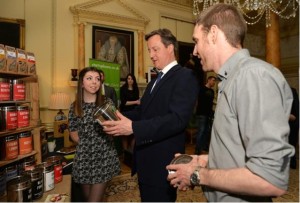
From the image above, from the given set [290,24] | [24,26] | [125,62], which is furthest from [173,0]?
[24,26]

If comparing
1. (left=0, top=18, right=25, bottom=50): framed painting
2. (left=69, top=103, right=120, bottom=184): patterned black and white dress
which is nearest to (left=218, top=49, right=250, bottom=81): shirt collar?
(left=69, top=103, right=120, bottom=184): patterned black and white dress

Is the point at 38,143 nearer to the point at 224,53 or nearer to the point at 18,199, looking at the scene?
the point at 18,199

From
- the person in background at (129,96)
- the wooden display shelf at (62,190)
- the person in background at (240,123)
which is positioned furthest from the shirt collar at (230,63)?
the person in background at (129,96)

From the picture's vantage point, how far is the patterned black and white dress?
191 centimetres

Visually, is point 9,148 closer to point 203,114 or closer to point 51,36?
point 203,114

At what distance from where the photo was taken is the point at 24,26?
16.0ft

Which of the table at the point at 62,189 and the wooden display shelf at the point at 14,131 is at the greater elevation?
the wooden display shelf at the point at 14,131

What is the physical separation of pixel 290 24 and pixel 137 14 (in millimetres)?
4234

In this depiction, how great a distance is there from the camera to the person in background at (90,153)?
1.91 meters

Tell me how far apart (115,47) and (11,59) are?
4.07 metres

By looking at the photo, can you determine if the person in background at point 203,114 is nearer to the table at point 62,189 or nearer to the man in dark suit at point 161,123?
the table at point 62,189

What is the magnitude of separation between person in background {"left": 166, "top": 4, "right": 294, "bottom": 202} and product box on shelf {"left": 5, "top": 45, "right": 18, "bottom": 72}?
1512 mm

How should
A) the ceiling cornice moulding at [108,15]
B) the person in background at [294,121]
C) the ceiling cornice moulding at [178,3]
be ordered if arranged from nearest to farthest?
the person in background at [294,121], the ceiling cornice moulding at [108,15], the ceiling cornice moulding at [178,3]

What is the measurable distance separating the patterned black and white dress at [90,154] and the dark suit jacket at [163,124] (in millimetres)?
453
